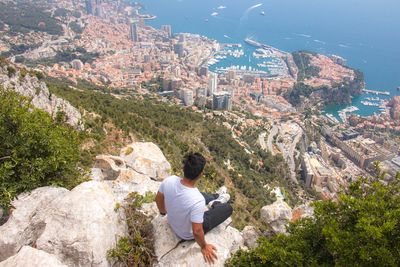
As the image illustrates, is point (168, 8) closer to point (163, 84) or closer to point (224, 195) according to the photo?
point (163, 84)

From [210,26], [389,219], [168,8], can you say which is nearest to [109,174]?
[389,219]

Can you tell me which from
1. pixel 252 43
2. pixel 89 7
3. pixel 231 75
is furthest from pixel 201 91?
pixel 89 7

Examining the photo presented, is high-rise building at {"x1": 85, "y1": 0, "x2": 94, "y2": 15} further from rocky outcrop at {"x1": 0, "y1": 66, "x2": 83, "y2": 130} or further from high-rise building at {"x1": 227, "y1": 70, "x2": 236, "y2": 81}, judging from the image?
rocky outcrop at {"x1": 0, "y1": 66, "x2": 83, "y2": 130}

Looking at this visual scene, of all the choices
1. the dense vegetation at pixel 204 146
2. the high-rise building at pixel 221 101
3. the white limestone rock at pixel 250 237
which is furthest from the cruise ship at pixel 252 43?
the white limestone rock at pixel 250 237

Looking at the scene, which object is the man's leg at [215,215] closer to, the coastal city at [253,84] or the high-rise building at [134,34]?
the coastal city at [253,84]

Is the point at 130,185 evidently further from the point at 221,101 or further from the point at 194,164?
the point at 221,101
